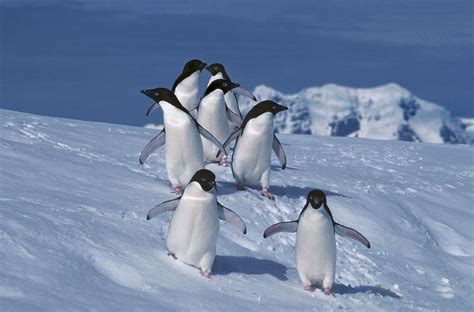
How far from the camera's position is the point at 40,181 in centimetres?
899

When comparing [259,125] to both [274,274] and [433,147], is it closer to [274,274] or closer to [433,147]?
[274,274]

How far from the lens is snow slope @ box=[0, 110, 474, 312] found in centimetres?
636

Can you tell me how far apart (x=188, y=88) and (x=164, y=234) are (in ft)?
10.5

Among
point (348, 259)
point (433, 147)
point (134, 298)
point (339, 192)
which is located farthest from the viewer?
point (433, 147)

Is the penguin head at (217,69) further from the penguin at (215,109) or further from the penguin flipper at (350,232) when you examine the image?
the penguin flipper at (350,232)

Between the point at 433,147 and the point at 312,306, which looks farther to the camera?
the point at 433,147

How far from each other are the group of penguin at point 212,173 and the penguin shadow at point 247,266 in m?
0.32

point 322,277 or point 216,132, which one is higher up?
point 216,132

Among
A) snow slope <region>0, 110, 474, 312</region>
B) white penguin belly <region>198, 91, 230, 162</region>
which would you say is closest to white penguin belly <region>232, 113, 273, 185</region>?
snow slope <region>0, 110, 474, 312</region>

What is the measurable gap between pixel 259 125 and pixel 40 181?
220 centimetres

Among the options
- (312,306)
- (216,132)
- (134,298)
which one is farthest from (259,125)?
(134,298)

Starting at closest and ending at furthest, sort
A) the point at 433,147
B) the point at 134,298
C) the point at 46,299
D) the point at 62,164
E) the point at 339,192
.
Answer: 1. the point at 46,299
2. the point at 134,298
3. the point at 62,164
4. the point at 339,192
5. the point at 433,147

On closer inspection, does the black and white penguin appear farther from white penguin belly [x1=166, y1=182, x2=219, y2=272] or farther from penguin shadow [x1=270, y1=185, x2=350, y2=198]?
white penguin belly [x1=166, y1=182, x2=219, y2=272]

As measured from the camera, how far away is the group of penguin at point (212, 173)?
7.04 m
